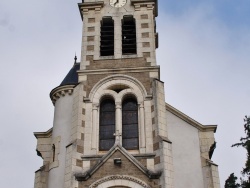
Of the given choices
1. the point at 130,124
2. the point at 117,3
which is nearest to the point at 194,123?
the point at 130,124

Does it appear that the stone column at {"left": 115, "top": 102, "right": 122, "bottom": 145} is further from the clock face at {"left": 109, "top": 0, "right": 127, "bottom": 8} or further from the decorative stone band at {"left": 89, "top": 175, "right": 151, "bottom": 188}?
the clock face at {"left": 109, "top": 0, "right": 127, "bottom": 8}

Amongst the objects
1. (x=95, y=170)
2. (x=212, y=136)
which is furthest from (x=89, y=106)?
(x=212, y=136)

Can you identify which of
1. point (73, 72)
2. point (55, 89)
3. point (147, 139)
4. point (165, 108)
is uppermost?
point (73, 72)

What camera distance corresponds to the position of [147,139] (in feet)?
61.1

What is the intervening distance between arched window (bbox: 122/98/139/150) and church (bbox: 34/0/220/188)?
4 centimetres

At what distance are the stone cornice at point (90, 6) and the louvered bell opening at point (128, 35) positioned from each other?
1453mm

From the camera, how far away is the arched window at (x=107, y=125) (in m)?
19.0

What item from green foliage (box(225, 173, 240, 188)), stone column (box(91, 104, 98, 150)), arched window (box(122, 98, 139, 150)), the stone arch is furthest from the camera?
green foliage (box(225, 173, 240, 188))

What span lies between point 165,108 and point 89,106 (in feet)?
11.2

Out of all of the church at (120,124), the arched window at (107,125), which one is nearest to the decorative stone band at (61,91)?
the church at (120,124)

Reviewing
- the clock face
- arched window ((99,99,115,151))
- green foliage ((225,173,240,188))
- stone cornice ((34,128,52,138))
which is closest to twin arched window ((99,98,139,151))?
arched window ((99,99,115,151))

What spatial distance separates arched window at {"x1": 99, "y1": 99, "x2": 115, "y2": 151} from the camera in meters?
19.0

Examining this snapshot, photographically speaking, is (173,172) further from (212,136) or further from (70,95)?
(70,95)

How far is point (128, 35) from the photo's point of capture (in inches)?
883
